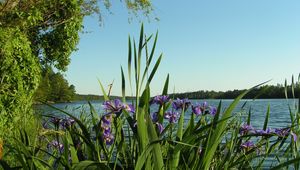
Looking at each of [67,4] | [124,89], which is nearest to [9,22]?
Result: [67,4]

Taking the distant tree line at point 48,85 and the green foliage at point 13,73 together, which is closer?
the green foliage at point 13,73

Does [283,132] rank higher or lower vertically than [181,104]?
lower

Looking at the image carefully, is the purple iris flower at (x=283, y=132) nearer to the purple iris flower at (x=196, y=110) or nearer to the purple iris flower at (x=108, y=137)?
the purple iris flower at (x=196, y=110)

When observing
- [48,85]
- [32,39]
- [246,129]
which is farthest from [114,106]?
[32,39]

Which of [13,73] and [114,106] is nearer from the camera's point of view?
[114,106]

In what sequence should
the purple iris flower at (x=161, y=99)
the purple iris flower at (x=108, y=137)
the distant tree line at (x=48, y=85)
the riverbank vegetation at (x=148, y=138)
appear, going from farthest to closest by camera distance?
the distant tree line at (x=48, y=85) < the purple iris flower at (x=161, y=99) < the purple iris flower at (x=108, y=137) < the riverbank vegetation at (x=148, y=138)

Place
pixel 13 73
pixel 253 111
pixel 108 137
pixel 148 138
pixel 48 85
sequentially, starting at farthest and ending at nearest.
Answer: pixel 48 85, pixel 13 73, pixel 253 111, pixel 108 137, pixel 148 138

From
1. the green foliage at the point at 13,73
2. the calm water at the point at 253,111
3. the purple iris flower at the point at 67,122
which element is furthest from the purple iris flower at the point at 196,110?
the green foliage at the point at 13,73

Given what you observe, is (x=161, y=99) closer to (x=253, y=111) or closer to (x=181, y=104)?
(x=181, y=104)

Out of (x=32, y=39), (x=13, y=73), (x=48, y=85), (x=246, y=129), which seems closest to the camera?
(x=246, y=129)

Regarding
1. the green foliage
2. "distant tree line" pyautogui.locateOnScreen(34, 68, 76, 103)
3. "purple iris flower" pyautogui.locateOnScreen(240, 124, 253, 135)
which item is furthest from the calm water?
the green foliage

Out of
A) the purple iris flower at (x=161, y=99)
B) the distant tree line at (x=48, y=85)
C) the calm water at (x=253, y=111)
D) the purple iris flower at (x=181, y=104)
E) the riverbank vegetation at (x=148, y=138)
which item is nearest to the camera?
the riverbank vegetation at (x=148, y=138)

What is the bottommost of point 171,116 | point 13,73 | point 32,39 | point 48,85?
point 171,116

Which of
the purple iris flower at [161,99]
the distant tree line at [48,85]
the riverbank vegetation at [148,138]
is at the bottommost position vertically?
the riverbank vegetation at [148,138]
